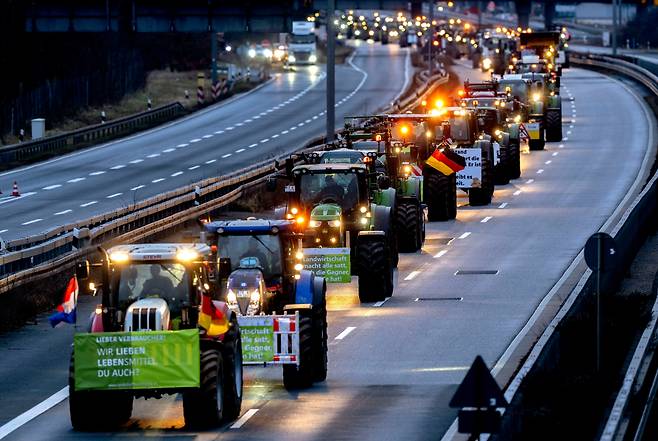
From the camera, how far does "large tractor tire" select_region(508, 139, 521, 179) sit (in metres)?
61.1

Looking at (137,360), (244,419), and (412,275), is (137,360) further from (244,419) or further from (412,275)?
(412,275)

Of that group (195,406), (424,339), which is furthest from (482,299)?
(195,406)

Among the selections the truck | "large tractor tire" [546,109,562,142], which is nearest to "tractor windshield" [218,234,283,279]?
"large tractor tire" [546,109,562,142]

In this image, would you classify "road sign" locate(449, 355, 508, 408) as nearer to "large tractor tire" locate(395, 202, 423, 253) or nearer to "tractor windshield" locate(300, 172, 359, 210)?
"tractor windshield" locate(300, 172, 359, 210)

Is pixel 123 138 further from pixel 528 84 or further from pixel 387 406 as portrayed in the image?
pixel 387 406

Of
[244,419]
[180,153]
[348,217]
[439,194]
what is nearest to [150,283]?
[244,419]

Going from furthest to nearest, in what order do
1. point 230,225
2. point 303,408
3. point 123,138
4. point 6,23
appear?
point 6,23
point 123,138
point 230,225
point 303,408

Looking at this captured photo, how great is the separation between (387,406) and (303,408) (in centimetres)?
113

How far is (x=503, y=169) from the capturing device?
197 feet

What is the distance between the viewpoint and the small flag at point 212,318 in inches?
874

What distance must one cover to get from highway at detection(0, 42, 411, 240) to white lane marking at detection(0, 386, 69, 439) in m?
22.9

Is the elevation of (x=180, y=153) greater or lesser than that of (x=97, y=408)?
lesser

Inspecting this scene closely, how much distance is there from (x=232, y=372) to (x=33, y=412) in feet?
10.7

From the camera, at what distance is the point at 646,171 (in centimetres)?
6288
